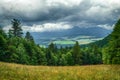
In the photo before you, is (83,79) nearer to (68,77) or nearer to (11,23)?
(68,77)

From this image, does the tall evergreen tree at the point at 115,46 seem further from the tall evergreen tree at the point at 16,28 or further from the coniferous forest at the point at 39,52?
the tall evergreen tree at the point at 16,28

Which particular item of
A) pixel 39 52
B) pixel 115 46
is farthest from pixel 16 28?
pixel 115 46

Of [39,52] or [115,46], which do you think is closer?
[115,46]

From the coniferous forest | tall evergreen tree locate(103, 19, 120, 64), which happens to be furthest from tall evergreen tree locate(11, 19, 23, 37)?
tall evergreen tree locate(103, 19, 120, 64)

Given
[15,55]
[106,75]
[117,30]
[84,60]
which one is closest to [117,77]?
[106,75]

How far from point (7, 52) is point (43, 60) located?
2832cm

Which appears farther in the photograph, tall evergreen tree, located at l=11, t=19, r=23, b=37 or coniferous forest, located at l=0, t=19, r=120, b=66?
tall evergreen tree, located at l=11, t=19, r=23, b=37

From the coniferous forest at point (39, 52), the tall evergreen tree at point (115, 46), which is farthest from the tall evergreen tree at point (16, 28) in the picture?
the tall evergreen tree at point (115, 46)

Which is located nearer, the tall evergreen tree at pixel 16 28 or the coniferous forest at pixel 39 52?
the coniferous forest at pixel 39 52

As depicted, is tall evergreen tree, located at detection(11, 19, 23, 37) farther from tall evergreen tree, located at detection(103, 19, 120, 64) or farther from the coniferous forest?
tall evergreen tree, located at detection(103, 19, 120, 64)

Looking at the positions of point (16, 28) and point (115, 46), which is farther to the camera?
point (16, 28)

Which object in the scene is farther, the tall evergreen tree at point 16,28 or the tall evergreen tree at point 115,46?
the tall evergreen tree at point 16,28

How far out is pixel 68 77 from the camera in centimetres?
1639

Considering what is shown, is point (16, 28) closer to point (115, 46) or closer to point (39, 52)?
point (39, 52)
